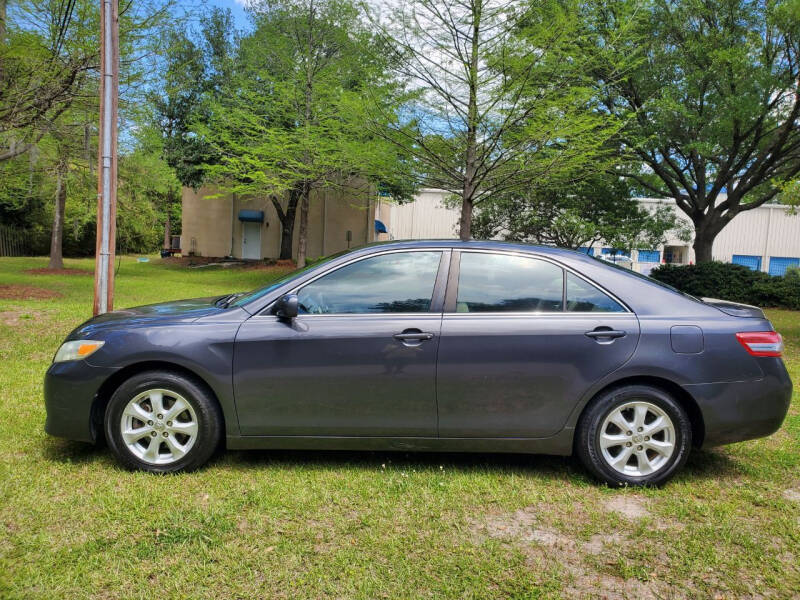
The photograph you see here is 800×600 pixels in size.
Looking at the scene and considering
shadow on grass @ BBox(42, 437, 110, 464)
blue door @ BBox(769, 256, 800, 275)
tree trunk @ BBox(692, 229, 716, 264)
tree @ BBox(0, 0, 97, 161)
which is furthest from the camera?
blue door @ BBox(769, 256, 800, 275)

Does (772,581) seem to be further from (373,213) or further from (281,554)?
(373,213)

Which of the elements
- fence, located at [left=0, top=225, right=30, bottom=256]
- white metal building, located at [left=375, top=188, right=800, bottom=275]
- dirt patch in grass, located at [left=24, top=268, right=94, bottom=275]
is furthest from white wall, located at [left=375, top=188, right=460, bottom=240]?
fence, located at [left=0, top=225, right=30, bottom=256]

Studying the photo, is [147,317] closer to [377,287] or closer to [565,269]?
[377,287]

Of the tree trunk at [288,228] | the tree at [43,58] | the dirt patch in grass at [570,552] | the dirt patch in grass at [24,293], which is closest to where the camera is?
the dirt patch in grass at [570,552]

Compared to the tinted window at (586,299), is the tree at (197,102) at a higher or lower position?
higher

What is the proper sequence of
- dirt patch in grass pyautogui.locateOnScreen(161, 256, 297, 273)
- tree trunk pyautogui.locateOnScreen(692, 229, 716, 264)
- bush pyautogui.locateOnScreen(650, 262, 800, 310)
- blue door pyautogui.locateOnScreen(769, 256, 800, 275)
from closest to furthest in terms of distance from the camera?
bush pyautogui.locateOnScreen(650, 262, 800, 310) → tree trunk pyautogui.locateOnScreen(692, 229, 716, 264) → dirt patch in grass pyautogui.locateOnScreen(161, 256, 297, 273) → blue door pyautogui.locateOnScreen(769, 256, 800, 275)

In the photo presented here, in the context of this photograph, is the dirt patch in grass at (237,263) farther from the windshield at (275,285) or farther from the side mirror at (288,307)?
the side mirror at (288,307)

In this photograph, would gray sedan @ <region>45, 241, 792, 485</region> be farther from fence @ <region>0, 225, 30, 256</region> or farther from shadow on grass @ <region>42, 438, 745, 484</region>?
fence @ <region>0, 225, 30, 256</region>

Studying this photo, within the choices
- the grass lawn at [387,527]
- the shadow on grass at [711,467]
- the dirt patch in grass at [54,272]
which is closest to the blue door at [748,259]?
the dirt patch in grass at [54,272]

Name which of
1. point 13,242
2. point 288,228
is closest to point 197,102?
point 288,228

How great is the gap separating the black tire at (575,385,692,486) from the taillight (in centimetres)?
57

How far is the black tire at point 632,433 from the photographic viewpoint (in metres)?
3.50

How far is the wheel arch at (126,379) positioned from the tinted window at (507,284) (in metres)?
1.73

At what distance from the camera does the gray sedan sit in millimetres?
3498
